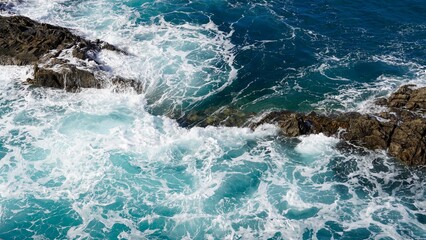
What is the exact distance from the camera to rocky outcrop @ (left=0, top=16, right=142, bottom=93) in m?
38.6

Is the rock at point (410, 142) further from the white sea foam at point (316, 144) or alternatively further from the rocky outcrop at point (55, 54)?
the rocky outcrop at point (55, 54)

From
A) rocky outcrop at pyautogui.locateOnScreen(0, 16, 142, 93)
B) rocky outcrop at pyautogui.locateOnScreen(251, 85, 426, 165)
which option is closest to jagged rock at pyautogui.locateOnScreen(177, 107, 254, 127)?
rocky outcrop at pyautogui.locateOnScreen(251, 85, 426, 165)

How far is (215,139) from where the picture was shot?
1334 inches

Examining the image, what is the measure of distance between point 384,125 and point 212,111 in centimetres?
1429

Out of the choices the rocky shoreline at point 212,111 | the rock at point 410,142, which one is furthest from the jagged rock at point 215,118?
the rock at point 410,142

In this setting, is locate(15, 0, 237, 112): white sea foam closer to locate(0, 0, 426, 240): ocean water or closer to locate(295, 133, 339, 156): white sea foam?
locate(0, 0, 426, 240): ocean water

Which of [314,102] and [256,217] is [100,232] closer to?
[256,217]

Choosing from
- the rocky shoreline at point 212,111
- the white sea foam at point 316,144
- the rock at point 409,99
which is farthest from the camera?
the rock at point 409,99

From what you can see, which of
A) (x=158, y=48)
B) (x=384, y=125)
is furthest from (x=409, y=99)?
(x=158, y=48)

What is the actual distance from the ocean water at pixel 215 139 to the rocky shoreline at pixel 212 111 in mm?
969

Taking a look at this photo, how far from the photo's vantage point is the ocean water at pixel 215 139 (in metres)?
28.0

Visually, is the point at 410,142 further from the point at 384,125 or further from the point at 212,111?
the point at 212,111

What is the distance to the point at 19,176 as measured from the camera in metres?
31.0

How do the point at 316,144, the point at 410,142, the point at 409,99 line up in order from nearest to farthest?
1. the point at 410,142
2. the point at 316,144
3. the point at 409,99
